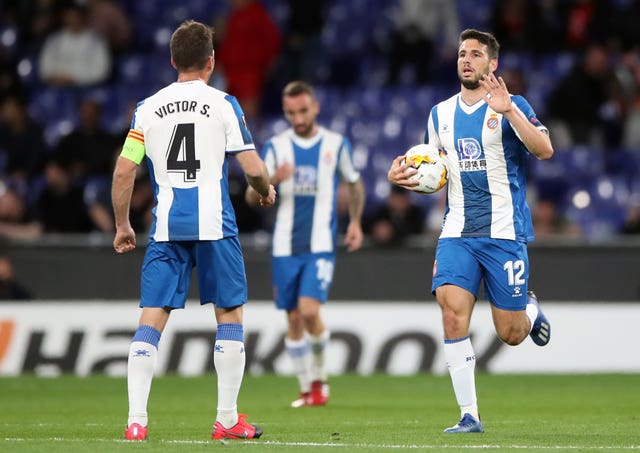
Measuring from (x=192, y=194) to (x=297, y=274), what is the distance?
409 cm

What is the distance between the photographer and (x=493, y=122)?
8352 mm

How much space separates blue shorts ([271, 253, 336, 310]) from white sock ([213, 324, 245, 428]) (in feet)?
12.5

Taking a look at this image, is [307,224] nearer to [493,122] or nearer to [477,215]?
[477,215]

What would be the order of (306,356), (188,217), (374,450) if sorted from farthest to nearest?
(306,356) < (188,217) < (374,450)

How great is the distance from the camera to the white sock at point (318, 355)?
11633 millimetres

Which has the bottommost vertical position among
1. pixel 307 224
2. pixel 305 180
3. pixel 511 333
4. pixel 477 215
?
pixel 511 333

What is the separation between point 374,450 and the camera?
23.3ft

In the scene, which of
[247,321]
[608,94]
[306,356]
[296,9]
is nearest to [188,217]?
[306,356]

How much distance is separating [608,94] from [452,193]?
9785 mm

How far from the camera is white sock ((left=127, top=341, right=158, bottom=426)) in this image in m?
7.55

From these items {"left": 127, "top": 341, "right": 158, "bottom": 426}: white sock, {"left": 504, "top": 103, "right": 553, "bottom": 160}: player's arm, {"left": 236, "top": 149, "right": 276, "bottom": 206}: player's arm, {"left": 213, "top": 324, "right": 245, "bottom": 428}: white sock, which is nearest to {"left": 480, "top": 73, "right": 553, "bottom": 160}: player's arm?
{"left": 504, "top": 103, "right": 553, "bottom": 160}: player's arm

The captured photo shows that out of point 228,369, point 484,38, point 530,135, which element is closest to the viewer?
point 228,369

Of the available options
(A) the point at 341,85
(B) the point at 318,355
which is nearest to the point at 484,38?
(B) the point at 318,355

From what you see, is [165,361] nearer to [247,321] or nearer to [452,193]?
[247,321]
